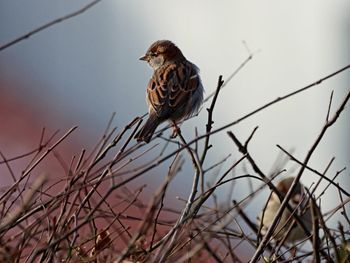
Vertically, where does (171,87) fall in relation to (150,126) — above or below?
Result: above

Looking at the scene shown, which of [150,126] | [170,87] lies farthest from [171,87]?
[150,126]

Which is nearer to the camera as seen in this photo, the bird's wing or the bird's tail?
the bird's tail

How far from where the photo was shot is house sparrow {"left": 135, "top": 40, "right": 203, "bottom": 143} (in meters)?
5.13

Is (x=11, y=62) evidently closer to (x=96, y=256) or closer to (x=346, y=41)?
(x=346, y=41)

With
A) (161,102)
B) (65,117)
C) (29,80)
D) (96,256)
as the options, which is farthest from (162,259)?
(29,80)

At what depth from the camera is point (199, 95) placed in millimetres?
5352

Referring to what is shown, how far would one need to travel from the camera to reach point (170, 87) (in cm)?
532

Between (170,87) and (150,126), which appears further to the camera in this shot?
(170,87)

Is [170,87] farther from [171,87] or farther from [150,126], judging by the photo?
[150,126]

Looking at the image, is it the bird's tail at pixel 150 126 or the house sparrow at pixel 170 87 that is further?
the house sparrow at pixel 170 87

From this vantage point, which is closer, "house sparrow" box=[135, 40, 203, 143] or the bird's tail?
the bird's tail

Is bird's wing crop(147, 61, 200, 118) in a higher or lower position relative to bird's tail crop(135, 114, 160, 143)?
higher

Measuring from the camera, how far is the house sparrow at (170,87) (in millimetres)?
5135

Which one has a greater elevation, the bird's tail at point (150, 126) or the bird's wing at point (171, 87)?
the bird's wing at point (171, 87)
